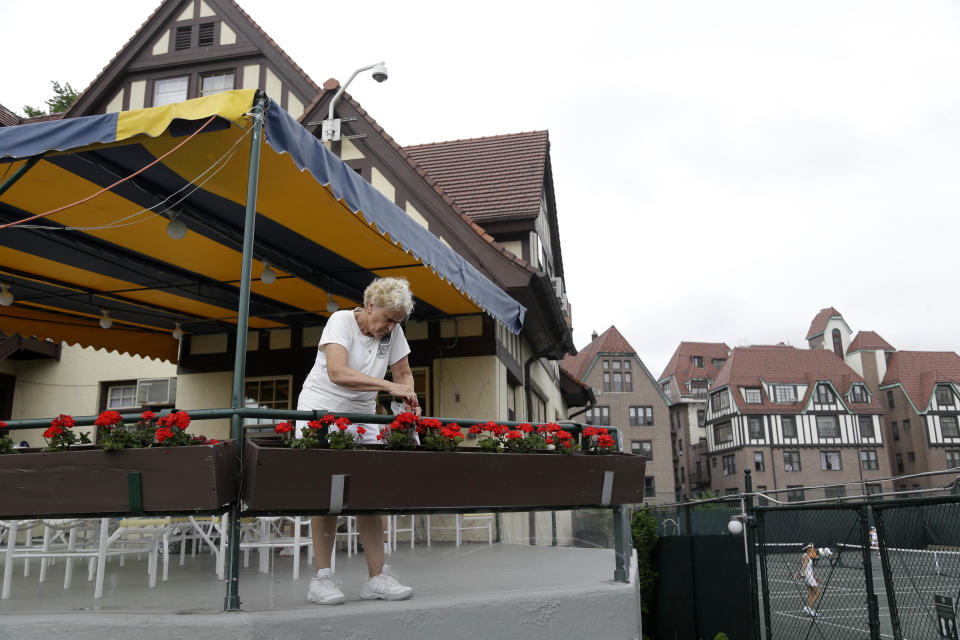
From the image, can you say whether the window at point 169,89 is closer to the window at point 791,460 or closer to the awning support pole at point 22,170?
the awning support pole at point 22,170

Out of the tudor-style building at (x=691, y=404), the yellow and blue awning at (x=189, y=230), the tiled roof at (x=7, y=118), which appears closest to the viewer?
the yellow and blue awning at (x=189, y=230)

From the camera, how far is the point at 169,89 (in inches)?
511

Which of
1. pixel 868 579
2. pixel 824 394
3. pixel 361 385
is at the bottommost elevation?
pixel 868 579

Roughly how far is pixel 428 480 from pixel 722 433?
5430cm

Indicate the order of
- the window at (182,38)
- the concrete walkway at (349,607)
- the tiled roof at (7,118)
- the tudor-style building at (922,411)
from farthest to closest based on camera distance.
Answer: the tudor-style building at (922,411) → the tiled roof at (7,118) → the window at (182,38) → the concrete walkway at (349,607)

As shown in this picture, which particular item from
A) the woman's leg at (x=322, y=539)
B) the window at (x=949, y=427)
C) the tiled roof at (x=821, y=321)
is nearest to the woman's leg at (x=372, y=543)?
the woman's leg at (x=322, y=539)

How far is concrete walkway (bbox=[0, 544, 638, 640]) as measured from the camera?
3418mm

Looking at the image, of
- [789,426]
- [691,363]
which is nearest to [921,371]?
[789,426]

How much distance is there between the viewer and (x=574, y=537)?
7.37 meters

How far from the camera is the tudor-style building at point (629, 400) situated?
51031mm

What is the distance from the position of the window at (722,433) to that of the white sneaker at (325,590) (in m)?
53.3

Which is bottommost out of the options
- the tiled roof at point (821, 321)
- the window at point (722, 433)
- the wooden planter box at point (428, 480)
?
the wooden planter box at point (428, 480)

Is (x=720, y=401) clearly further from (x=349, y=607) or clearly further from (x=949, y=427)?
(x=349, y=607)

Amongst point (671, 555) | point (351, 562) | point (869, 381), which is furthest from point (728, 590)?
point (869, 381)
